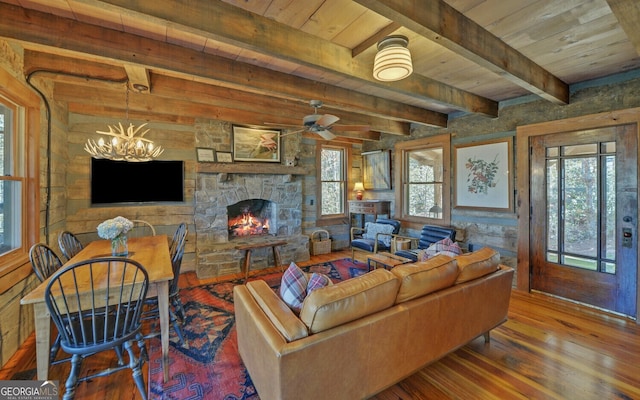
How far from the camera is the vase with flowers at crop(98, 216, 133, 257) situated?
2.56m

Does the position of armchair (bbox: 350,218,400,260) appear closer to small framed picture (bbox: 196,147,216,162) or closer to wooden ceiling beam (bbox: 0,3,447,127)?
wooden ceiling beam (bbox: 0,3,447,127)

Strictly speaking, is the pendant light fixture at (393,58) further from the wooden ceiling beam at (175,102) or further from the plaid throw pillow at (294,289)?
the wooden ceiling beam at (175,102)

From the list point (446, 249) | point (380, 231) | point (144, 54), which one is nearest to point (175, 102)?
point (144, 54)

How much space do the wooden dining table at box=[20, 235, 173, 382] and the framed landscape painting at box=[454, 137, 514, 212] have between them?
4.29 meters

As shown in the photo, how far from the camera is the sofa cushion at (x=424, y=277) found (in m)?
1.87

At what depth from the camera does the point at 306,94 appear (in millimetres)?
3189

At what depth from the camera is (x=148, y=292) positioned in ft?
6.89

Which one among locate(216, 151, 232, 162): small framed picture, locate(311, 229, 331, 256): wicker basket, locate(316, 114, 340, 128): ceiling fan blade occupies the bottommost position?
locate(311, 229, 331, 256): wicker basket

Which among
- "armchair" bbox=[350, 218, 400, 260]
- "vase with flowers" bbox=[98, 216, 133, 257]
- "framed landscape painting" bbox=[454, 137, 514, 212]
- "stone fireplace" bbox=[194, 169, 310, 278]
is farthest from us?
"armchair" bbox=[350, 218, 400, 260]

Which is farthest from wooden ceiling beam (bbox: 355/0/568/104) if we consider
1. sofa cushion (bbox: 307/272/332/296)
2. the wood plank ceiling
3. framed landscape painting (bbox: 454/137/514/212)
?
sofa cushion (bbox: 307/272/332/296)

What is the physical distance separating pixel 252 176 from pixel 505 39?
3.95 m

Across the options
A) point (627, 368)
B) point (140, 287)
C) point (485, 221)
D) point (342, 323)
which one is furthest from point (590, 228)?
point (140, 287)

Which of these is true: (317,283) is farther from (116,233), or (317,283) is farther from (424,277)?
(116,233)

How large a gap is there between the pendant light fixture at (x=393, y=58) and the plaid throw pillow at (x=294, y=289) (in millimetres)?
1701
